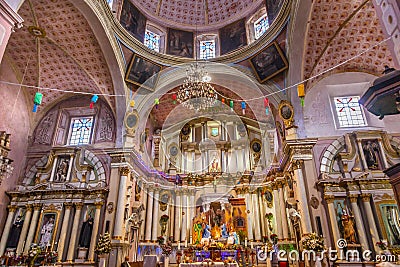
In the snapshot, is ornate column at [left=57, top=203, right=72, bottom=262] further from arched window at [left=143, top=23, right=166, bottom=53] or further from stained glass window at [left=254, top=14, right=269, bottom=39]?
stained glass window at [left=254, top=14, right=269, bottom=39]

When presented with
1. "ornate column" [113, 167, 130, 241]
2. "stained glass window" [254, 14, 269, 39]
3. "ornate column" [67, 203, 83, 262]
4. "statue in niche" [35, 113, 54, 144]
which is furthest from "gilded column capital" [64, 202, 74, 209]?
"stained glass window" [254, 14, 269, 39]

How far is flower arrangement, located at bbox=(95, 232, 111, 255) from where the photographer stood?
10.7 metres

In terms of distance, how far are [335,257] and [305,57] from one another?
8733mm

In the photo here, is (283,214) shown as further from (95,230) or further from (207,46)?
(207,46)

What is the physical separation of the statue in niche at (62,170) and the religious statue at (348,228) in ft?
44.1

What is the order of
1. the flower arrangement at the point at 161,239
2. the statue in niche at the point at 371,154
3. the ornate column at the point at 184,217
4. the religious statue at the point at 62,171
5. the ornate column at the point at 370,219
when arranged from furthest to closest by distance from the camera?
1. the ornate column at the point at 184,217
2. the flower arrangement at the point at 161,239
3. the religious statue at the point at 62,171
4. the statue in niche at the point at 371,154
5. the ornate column at the point at 370,219

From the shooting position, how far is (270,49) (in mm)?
12781

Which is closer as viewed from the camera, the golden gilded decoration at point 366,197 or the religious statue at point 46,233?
the golden gilded decoration at point 366,197

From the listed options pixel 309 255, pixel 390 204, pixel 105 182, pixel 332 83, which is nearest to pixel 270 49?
pixel 332 83

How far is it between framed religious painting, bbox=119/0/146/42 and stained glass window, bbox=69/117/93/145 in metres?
5.70

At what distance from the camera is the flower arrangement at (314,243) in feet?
31.3

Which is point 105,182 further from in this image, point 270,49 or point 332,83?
point 332,83

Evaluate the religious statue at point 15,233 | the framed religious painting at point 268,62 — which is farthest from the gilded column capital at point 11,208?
the framed religious painting at point 268,62

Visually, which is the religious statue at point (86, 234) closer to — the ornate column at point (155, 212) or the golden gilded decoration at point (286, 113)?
the ornate column at point (155, 212)
